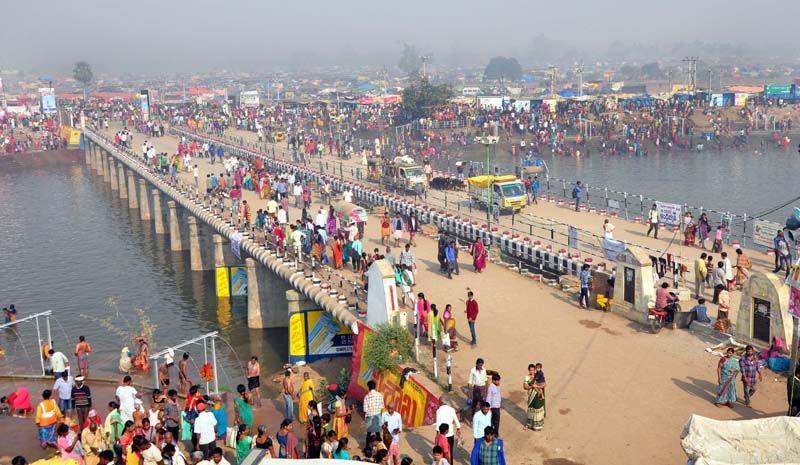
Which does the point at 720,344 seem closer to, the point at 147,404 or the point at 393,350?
the point at 393,350

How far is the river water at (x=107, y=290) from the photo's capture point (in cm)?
Answer: 3120

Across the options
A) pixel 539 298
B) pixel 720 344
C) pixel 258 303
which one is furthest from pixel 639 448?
pixel 258 303

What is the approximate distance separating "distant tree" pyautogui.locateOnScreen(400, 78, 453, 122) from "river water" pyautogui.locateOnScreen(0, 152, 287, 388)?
32.9 metres

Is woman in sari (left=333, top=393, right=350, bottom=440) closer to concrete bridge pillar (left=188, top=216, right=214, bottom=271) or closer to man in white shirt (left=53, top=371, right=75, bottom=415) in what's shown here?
man in white shirt (left=53, top=371, right=75, bottom=415)

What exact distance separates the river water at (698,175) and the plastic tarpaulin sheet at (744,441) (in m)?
39.7

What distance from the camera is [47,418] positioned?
16359mm

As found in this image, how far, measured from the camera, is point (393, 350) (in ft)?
59.8

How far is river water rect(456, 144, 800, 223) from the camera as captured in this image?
55438 millimetres

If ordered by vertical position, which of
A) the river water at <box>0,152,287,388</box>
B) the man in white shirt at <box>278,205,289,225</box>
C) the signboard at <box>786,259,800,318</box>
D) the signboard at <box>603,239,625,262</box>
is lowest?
the river water at <box>0,152,287,388</box>

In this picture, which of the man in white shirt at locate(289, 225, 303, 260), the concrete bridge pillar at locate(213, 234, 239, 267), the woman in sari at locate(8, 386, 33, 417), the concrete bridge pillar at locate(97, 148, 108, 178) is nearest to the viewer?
the woman in sari at locate(8, 386, 33, 417)

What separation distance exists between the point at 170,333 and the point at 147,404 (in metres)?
14.7

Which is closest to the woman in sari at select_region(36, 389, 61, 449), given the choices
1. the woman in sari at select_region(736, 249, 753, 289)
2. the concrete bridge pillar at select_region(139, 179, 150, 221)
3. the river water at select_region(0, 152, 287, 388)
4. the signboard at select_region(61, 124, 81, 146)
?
the river water at select_region(0, 152, 287, 388)


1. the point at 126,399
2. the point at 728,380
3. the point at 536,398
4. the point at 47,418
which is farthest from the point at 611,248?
the point at 47,418

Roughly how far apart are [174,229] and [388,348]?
31630 mm
